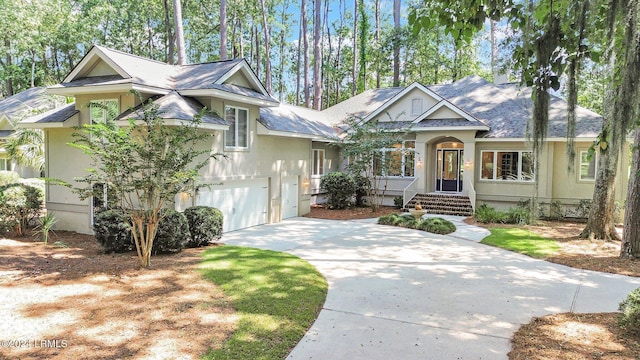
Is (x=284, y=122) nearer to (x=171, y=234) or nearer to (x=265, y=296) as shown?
(x=171, y=234)

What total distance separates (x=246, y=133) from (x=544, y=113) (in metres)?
11.7

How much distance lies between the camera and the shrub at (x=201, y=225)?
38.0 feet

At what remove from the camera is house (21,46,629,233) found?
13.2 m

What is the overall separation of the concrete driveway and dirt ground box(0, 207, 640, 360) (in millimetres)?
657

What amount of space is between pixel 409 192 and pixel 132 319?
1622 centimetres

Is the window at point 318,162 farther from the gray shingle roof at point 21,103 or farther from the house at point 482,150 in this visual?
the gray shingle roof at point 21,103

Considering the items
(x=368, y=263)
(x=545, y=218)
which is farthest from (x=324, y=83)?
(x=368, y=263)

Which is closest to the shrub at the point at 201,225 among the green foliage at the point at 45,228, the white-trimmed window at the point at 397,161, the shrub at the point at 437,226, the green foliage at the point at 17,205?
the green foliage at the point at 45,228

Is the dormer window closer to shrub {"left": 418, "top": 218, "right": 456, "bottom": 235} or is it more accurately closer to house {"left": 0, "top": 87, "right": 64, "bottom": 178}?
shrub {"left": 418, "top": 218, "right": 456, "bottom": 235}

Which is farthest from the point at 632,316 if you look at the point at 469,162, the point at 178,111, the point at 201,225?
the point at 469,162

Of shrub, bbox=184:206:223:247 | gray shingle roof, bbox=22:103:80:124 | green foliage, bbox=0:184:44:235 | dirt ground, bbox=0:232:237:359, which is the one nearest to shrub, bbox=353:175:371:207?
shrub, bbox=184:206:223:247

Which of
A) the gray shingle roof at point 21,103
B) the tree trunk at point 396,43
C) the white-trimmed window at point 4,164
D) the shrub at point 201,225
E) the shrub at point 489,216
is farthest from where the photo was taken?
the tree trunk at point 396,43

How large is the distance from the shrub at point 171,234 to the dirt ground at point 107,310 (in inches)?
28.5

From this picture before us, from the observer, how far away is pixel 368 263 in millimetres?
10133
